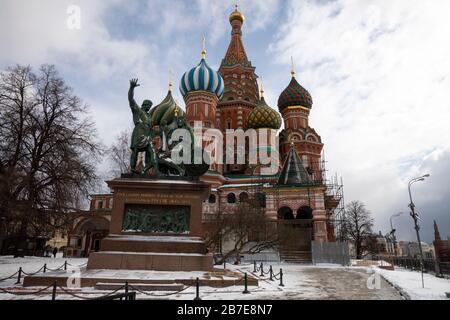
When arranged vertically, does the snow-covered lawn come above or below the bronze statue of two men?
below

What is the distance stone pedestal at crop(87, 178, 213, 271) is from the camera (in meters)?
11.1

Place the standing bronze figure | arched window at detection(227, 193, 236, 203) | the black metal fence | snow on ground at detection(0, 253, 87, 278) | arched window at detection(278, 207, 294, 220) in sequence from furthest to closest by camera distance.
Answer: arched window at detection(227, 193, 236, 203) → arched window at detection(278, 207, 294, 220) → the black metal fence → snow on ground at detection(0, 253, 87, 278) → the standing bronze figure

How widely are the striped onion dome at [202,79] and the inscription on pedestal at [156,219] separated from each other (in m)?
31.2

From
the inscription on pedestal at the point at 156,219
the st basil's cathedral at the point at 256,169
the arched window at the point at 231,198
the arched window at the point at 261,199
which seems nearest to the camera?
the inscription on pedestal at the point at 156,219

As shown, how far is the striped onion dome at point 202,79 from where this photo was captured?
41.3m

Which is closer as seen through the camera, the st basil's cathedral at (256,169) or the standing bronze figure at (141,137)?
the standing bronze figure at (141,137)

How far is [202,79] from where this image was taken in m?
41.3

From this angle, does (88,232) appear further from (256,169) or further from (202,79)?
(202,79)

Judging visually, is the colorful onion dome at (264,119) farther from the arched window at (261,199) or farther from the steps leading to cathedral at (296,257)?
the steps leading to cathedral at (296,257)

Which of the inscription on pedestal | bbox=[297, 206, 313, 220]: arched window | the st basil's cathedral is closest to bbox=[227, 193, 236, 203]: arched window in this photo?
the st basil's cathedral

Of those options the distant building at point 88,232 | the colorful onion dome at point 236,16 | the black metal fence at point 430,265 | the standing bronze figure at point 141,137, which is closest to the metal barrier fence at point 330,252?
the black metal fence at point 430,265

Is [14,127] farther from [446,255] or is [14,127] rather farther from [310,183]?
[446,255]

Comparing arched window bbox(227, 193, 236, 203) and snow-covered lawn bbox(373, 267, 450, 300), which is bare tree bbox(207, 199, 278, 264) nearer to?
snow-covered lawn bbox(373, 267, 450, 300)
